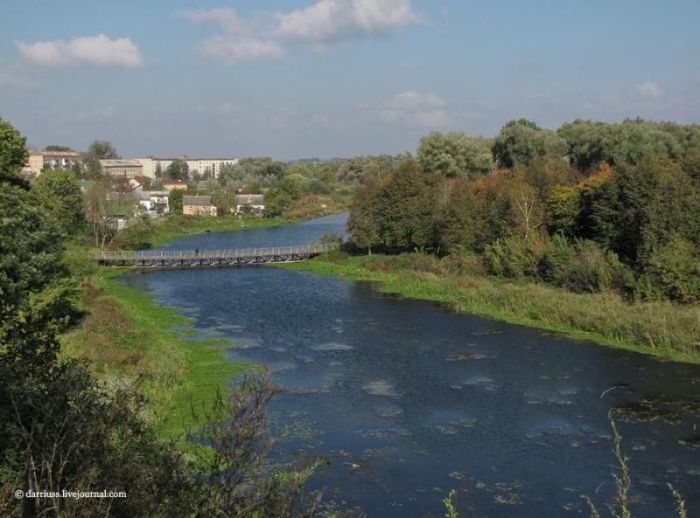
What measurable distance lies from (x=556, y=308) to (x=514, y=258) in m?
7.27

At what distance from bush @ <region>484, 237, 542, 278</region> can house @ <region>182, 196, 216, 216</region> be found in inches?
2016

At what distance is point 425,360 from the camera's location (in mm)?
23719

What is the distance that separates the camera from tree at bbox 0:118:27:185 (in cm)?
3147

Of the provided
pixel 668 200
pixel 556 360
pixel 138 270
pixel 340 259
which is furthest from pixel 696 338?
pixel 138 270

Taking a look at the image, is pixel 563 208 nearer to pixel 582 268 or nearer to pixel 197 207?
pixel 582 268

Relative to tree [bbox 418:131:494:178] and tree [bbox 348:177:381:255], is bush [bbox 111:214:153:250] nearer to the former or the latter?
tree [bbox 348:177:381:255]

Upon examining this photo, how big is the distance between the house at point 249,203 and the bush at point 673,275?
61.4m

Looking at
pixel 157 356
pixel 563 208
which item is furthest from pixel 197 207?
pixel 157 356

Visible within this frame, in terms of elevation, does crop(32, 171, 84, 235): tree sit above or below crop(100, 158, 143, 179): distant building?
below

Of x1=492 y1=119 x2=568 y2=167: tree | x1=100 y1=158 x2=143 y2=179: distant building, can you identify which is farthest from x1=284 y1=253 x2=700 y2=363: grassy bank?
x1=100 y1=158 x2=143 y2=179: distant building

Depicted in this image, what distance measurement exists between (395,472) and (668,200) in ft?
67.4

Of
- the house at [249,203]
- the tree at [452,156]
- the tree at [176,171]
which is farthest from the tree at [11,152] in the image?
the tree at [176,171]

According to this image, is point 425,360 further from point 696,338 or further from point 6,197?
point 6,197

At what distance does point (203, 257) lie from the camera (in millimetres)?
48406
